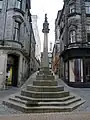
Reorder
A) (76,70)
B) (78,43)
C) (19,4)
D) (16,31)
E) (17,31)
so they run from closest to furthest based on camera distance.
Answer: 1. (16,31)
2. (17,31)
3. (76,70)
4. (19,4)
5. (78,43)

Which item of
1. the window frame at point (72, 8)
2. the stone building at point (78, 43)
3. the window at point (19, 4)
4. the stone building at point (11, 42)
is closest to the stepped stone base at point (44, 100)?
the stone building at point (11, 42)

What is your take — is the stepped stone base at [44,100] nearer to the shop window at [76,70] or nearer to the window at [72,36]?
the shop window at [76,70]

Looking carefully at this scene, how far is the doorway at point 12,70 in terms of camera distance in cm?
1816

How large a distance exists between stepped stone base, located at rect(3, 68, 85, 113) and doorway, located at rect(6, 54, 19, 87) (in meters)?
8.62

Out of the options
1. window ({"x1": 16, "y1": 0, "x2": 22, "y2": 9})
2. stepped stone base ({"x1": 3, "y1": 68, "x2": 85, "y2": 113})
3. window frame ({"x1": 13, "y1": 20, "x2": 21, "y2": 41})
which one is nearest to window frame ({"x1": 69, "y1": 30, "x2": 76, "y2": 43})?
window frame ({"x1": 13, "y1": 20, "x2": 21, "y2": 41})

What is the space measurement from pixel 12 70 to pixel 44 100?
11423 mm

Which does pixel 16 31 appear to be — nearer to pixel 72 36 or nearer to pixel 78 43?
pixel 72 36

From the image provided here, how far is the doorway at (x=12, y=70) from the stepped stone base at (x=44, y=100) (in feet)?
28.3

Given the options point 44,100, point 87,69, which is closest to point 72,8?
point 87,69

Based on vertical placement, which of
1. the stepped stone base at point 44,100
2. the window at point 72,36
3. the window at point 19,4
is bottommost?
Result: the stepped stone base at point 44,100

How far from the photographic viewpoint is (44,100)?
316 inches

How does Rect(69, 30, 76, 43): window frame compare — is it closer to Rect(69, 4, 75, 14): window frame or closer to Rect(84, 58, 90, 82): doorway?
Rect(69, 4, 75, 14): window frame

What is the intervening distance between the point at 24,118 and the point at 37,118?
21.9 inches

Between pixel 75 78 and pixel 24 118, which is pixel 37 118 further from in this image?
pixel 75 78
